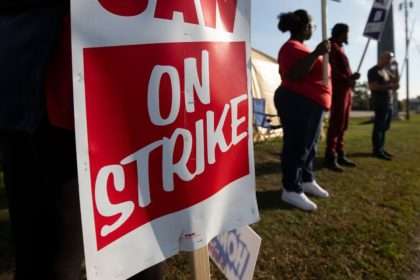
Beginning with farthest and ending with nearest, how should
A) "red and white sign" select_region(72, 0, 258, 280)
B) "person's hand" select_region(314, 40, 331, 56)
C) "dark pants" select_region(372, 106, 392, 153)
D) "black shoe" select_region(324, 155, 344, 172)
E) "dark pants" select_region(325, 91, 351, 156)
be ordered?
"dark pants" select_region(372, 106, 392, 153)
"black shoe" select_region(324, 155, 344, 172)
"dark pants" select_region(325, 91, 351, 156)
"person's hand" select_region(314, 40, 331, 56)
"red and white sign" select_region(72, 0, 258, 280)

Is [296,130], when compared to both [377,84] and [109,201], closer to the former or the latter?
[109,201]

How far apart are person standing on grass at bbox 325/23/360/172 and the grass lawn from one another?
0.40 m

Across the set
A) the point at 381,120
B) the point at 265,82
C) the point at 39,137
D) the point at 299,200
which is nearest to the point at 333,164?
the point at 381,120

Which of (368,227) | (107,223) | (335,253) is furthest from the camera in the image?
(368,227)

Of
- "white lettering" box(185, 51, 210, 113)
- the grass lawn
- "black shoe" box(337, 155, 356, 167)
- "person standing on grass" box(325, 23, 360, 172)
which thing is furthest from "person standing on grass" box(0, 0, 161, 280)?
"black shoe" box(337, 155, 356, 167)

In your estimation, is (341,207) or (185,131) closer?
(185,131)

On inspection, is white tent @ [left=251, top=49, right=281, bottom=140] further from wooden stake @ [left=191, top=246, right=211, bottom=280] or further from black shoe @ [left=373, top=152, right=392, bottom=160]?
wooden stake @ [left=191, top=246, right=211, bottom=280]

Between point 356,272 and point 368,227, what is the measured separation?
712mm

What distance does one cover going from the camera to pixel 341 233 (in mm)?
2750

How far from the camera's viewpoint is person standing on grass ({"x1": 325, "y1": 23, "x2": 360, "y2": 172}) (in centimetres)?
422

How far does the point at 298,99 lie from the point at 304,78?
0.49 ft

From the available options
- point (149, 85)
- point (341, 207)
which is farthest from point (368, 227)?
point (149, 85)

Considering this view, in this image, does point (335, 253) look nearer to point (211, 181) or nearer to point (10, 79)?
point (211, 181)

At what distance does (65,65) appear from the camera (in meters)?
0.88
